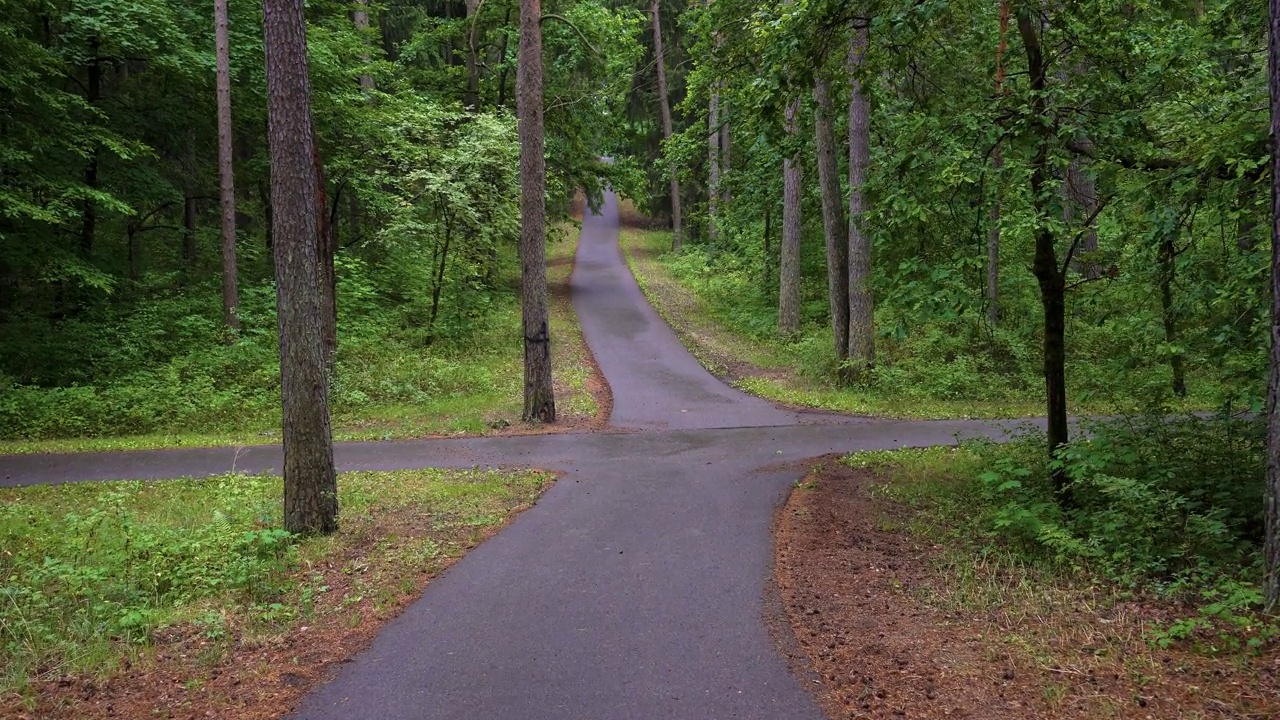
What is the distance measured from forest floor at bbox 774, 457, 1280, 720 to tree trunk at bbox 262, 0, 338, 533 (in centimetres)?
454

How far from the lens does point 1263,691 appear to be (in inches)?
149

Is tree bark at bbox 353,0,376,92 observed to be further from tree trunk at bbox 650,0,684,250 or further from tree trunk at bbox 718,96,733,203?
tree trunk at bbox 650,0,684,250

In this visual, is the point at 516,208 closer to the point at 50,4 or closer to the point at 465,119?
the point at 465,119

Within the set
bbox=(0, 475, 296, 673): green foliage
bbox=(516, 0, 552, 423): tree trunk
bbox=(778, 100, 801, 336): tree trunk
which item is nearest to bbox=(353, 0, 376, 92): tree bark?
bbox=(516, 0, 552, 423): tree trunk

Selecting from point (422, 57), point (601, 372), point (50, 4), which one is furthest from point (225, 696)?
point (422, 57)

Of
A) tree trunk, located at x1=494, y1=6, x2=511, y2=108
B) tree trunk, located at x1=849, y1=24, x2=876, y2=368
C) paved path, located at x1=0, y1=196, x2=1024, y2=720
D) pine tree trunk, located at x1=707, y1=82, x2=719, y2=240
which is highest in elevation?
tree trunk, located at x1=494, y1=6, x2=511, y2=108

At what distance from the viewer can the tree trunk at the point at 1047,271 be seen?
7.61 metres

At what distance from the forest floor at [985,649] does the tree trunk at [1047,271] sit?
8.12 feet

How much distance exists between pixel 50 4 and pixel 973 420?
19.3 metres

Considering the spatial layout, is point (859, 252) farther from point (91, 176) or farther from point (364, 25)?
point (364, 25)

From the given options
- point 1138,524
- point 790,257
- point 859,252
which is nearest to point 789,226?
point 790,257

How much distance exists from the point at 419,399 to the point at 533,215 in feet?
18.2

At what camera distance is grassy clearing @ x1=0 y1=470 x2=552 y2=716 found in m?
4.70

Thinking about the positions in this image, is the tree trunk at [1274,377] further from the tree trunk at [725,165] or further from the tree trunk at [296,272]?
the tree trunk at [725,165]
